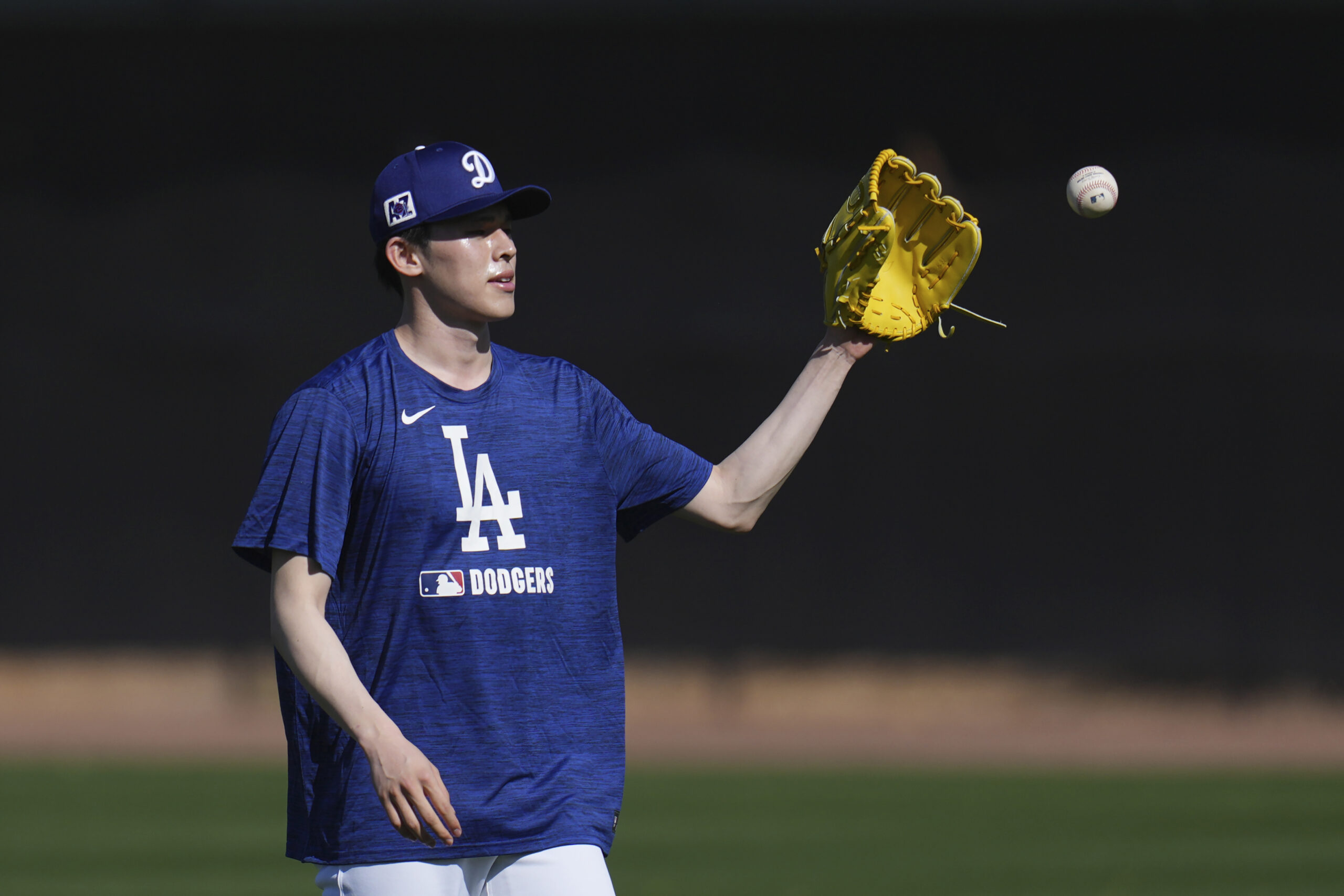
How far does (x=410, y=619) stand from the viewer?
2.55m

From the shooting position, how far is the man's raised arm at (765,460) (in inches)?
116

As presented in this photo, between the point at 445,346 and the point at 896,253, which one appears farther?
the point at 896,253

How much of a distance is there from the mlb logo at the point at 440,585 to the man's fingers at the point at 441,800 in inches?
11.8

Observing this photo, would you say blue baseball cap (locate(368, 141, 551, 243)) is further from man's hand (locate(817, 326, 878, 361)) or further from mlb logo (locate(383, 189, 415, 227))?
man's hand (locate(817, 326, 878, 361))

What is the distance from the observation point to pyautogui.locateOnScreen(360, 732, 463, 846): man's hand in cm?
235

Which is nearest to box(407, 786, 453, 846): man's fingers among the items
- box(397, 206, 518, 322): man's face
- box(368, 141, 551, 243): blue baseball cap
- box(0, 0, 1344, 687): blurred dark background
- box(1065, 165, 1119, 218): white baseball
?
box(397, 206, 518, 322): man's face

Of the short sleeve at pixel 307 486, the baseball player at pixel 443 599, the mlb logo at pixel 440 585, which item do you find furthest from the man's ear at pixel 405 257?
the mlb logo at pixel 440 585

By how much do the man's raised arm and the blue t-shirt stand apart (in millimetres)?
366

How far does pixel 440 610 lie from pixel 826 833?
561 cm

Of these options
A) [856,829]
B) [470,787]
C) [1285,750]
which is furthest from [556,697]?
[1285,750]

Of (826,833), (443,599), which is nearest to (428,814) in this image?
(443,599)

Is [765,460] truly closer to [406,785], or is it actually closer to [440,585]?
[440,585]

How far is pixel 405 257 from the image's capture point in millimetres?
2760

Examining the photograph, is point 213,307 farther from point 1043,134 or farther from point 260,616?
point 1043,134
